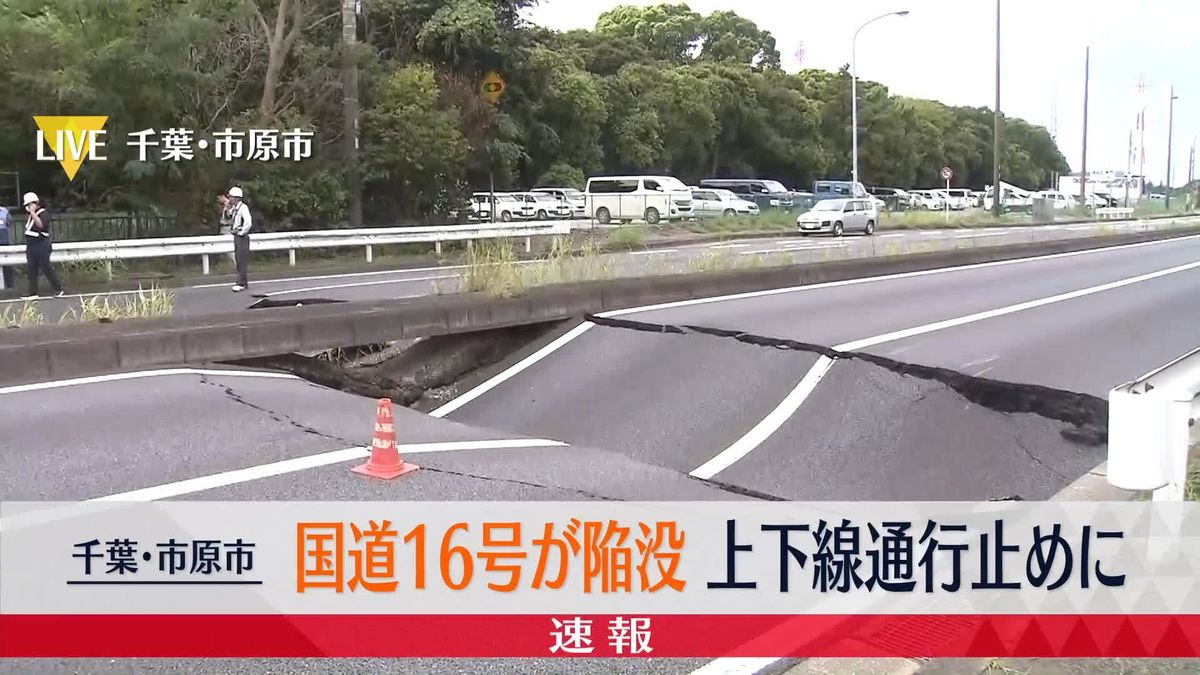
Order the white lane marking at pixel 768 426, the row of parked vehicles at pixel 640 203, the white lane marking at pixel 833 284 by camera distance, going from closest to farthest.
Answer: the white lane marking at pixel 768 426 → the white lane marking at pixel 833 284 → the row of parked vehicles at pixel 640 203

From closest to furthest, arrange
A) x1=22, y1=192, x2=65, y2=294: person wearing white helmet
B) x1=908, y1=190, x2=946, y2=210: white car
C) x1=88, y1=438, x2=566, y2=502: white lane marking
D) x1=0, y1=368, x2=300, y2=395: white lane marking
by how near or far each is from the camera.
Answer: x1=88, y1=438, x2=566, y2=502: white lane marking → x1=0, y1=368, x2=300, y2=395: white lane marking → x1=22, y1=192, x2=65, y2=294: person wearing white helmet → x1=908, y1=190, x2=946, y2=210: white car

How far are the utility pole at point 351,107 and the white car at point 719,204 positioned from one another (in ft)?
57.0

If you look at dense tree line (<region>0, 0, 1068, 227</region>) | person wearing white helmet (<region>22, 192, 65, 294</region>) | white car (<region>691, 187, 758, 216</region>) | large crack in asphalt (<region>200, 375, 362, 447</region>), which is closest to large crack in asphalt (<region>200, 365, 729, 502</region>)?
large crack in asphalt (<region>200, 375, 362, 447</region>)

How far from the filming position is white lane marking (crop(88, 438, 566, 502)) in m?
6.08

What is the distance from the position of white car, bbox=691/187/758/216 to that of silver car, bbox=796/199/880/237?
169 inches

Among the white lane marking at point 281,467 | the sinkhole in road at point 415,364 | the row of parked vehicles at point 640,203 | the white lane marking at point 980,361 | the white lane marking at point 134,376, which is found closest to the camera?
the white lane marking at point 281,467

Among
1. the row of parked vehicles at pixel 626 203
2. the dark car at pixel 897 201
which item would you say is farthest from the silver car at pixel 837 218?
the dark car at pixel 897 201

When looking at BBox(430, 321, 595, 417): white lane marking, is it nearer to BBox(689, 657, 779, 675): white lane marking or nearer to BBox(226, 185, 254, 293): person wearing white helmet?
BBox(689, 657, 779, 675): white lane marking

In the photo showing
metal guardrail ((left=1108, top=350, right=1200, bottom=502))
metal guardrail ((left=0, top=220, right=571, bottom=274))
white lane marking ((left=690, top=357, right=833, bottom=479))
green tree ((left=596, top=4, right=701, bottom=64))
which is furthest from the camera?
green tree ((left=596, top=4, right=701, bottom=64))

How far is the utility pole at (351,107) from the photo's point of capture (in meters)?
23.5

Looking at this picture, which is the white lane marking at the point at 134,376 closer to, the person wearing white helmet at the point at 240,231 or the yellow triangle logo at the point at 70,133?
the person wearing white helmet at the point at 240,231

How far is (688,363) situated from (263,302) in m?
6.74

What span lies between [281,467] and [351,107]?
18108mm

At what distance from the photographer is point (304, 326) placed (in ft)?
34.6
